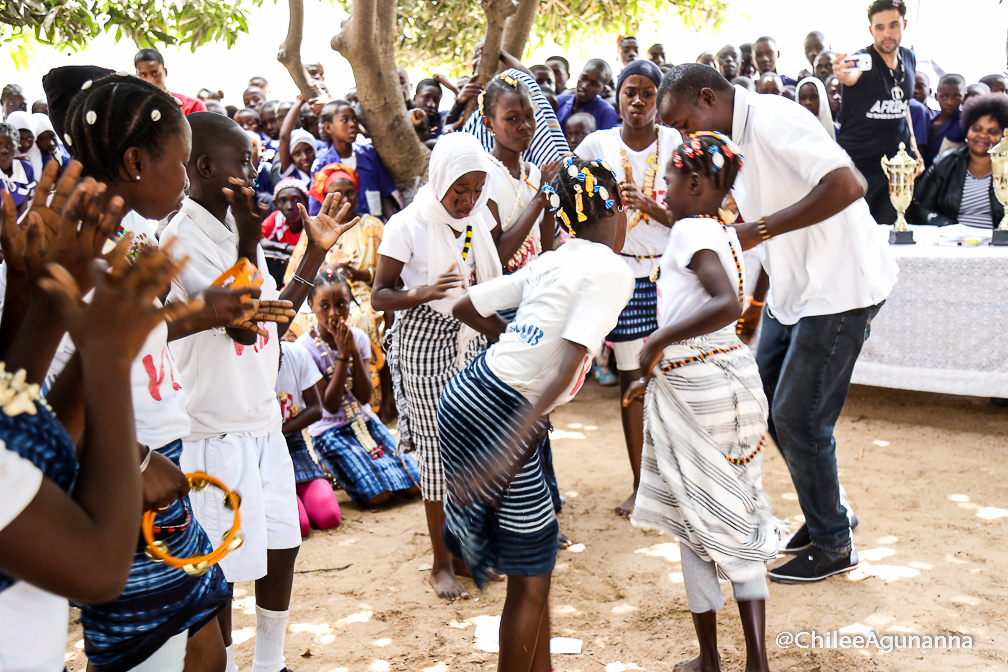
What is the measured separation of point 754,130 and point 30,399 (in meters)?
2.73

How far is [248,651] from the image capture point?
10.3 ft

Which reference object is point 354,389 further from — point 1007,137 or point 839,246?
point 1007,137

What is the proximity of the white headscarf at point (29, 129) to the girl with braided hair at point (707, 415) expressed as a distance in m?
7.15

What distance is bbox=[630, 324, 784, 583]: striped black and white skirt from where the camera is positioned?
8.55 ft

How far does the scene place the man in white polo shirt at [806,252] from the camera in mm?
3045

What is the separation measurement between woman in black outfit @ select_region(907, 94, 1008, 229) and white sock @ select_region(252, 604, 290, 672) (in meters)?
5.16

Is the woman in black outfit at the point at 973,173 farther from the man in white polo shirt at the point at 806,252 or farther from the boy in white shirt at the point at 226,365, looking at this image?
the boy in white shirt at the point at 226,365

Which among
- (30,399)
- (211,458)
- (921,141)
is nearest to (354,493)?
(211,458)

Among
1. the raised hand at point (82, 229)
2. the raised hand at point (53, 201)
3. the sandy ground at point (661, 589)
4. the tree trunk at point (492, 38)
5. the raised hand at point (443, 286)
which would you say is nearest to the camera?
the raised hand at point (82, 229)

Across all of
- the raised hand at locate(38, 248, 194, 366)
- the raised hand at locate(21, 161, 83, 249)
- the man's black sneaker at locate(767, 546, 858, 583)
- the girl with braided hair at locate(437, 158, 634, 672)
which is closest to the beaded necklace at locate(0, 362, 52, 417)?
the raised hand at locate(38, 248, 194, 366)

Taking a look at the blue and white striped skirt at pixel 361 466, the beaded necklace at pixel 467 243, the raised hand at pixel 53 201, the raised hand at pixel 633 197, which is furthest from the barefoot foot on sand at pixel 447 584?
the raised hand at pixel 53 201

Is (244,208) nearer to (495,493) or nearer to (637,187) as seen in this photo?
(495,493)

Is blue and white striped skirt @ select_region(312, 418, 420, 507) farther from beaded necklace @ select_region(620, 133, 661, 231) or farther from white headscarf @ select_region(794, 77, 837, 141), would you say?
white headscarf @ select_region(794, 77, 837, 141)

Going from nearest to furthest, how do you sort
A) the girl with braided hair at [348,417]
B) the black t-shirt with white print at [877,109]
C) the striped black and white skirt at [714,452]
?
1. the striped black and white skirt at [714,452]
2. the girl with braided hair at [348,417]
3. the black t-shirt with white print at [877,109]
